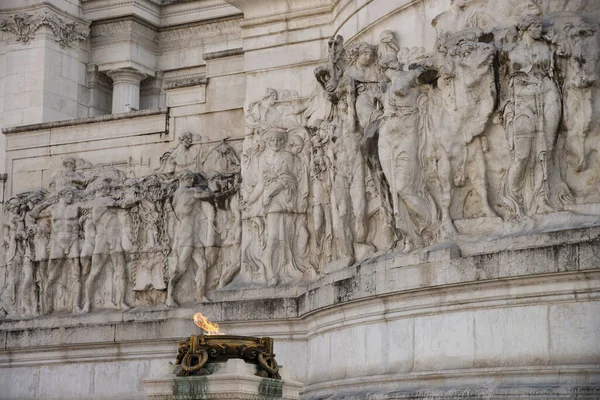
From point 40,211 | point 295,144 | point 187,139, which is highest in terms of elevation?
point 187,139

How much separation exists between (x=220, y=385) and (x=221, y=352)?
563 millimetres

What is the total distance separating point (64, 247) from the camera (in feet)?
79.4

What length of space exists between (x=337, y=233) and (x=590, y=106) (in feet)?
16.7

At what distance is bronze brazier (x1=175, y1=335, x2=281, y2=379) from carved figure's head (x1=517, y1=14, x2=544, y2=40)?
685 cm

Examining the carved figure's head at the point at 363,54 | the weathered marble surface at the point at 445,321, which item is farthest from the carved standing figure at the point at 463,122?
the carved figure's head at the point at 363,54

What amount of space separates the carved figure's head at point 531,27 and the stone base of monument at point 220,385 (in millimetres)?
7262

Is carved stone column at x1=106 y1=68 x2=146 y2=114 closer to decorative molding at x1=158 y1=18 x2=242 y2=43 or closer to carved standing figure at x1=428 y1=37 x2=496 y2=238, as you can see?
decorative molding at x1=158 y1=18 x2=242 y2=43

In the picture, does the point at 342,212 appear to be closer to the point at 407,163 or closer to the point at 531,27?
the point at 407,163

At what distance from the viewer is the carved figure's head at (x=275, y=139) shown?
21.5 meters

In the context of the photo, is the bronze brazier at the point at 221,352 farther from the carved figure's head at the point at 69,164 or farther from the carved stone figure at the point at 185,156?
the carved figure's head at the point at 69,164

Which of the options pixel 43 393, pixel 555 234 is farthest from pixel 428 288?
pixel 43 393

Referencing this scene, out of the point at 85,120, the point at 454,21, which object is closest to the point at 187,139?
the point at 85,120

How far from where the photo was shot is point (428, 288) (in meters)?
17.1

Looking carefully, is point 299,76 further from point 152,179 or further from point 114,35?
point 114,35
